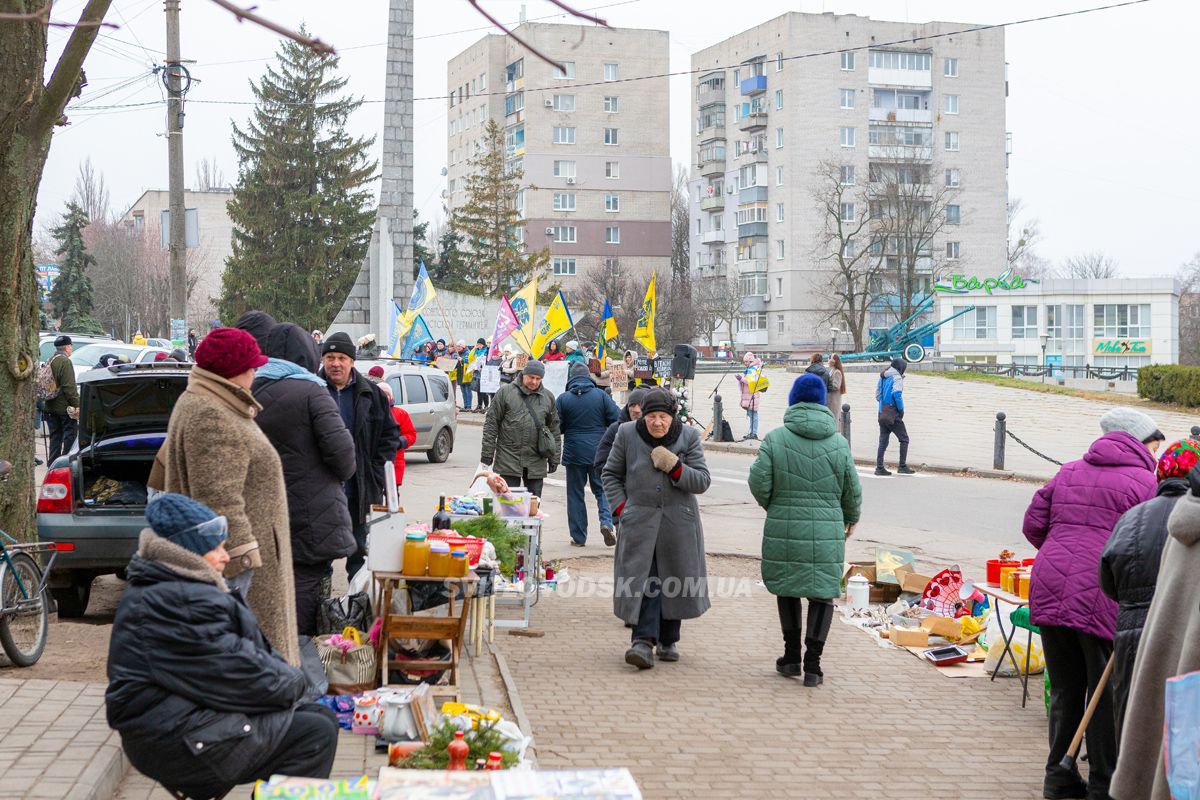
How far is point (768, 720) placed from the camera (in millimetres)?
7316

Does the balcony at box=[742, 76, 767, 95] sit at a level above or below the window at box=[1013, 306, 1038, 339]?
above

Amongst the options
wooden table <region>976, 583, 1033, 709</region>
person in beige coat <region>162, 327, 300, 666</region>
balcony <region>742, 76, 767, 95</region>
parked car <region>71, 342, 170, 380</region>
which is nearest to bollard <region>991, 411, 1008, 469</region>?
wooden table <region>976, 583, 1033, 709</region>

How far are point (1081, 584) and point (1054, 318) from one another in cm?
7034

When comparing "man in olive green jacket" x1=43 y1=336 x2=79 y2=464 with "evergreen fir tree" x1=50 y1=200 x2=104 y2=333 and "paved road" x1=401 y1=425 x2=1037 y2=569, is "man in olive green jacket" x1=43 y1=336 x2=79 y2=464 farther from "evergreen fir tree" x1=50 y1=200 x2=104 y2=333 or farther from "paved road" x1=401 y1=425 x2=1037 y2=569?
"evergreen fir tree" x1=50 y1=200 x2=104 y2=333

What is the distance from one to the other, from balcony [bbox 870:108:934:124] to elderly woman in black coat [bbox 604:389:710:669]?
275 feet

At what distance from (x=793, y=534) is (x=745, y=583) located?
3940 mm

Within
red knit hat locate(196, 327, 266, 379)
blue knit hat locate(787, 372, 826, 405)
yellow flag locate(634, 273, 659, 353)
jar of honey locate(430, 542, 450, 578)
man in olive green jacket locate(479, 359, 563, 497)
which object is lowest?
jar of honey locate(430, 542, 450, 578)

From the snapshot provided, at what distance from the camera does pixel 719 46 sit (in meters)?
94.4

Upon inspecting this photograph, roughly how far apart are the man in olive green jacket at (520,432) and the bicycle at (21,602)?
194 inches

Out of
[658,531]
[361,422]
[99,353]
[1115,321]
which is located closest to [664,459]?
[658,531]

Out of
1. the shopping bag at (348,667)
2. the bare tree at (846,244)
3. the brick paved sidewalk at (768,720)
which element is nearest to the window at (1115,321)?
the bare tree at (846,244)

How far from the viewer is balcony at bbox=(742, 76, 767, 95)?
89000mm

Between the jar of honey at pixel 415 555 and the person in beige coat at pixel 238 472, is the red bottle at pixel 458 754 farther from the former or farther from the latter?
the jar of honey at pixel 415 555

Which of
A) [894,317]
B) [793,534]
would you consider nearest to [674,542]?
[793,534]
